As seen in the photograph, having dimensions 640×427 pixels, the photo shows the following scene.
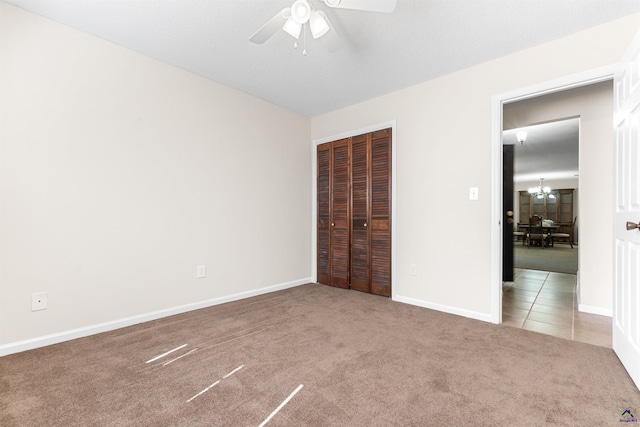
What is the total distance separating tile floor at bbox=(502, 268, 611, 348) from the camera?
2.37m

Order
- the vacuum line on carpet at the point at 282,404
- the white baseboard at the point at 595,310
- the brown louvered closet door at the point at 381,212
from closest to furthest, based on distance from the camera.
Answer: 1. the vacuum line on carpet at the point at 282,404
2. the white baseboard at the point at 595,310
3. the brown louvered closet door at the point at 381,212

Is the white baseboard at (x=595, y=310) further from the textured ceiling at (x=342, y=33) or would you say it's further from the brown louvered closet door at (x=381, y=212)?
the textured ceiling at (x=342, y=33)

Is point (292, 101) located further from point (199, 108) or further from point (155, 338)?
point (155, 338)

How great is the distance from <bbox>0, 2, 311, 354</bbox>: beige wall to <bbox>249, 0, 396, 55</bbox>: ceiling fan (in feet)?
4.49

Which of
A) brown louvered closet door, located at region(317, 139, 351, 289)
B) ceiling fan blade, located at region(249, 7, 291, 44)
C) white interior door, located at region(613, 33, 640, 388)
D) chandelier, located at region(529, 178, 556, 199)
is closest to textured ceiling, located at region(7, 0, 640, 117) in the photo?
ceiling fan blade, located at region(249, 7, 291, 44)

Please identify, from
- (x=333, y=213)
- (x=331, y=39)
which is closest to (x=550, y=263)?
(x=333, y=213)

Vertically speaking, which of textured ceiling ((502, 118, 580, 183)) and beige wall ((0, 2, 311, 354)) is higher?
textured ceiling ((502, 118, 580, 183))

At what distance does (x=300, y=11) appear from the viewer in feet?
5.30

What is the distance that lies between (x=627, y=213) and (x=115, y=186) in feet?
11.7

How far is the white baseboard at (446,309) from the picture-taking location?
2.65 meters

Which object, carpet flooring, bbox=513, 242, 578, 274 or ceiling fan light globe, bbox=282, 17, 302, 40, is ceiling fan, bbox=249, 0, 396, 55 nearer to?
ceiling fan light globe, bbox=282, 17, 302, 40

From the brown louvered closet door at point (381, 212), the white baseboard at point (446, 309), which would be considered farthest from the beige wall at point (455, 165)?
the brown louvered closet door at point (381, 212)

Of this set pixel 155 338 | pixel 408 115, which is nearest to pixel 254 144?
pixel 408 115

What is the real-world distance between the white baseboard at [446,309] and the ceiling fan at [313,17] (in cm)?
248
